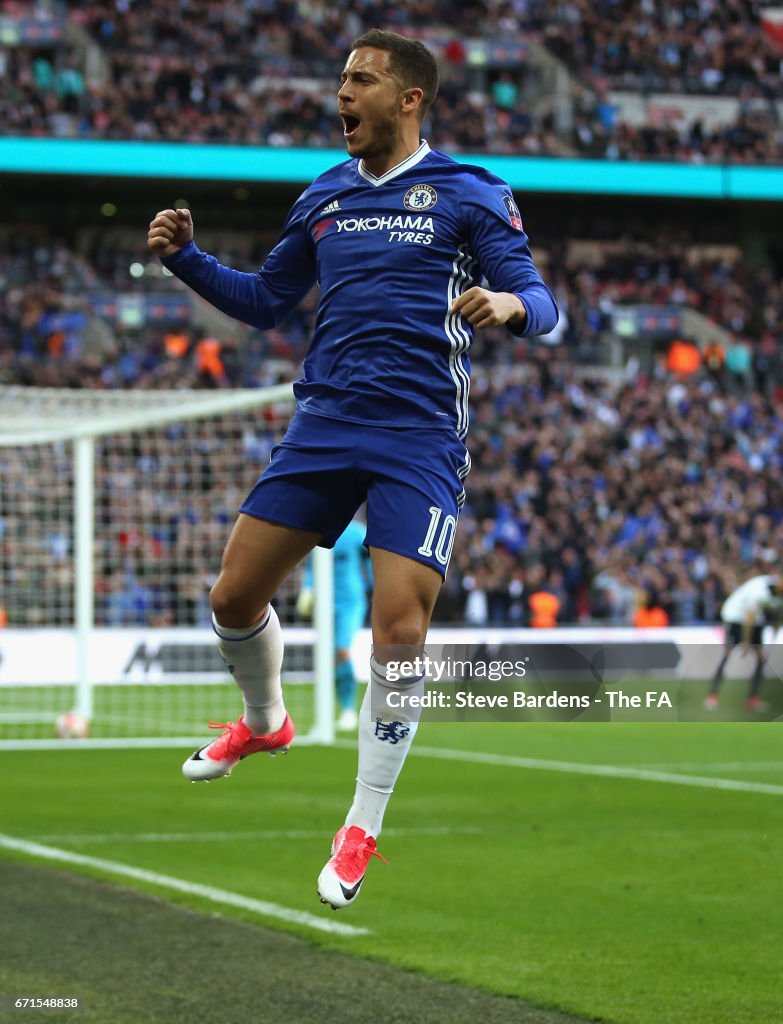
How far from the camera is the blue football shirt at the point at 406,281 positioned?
5113 millimetres

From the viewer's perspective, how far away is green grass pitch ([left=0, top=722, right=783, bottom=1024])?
690cm

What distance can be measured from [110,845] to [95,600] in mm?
9476

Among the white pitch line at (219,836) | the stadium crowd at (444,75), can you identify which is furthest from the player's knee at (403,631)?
the stadium crowd at (444,75)

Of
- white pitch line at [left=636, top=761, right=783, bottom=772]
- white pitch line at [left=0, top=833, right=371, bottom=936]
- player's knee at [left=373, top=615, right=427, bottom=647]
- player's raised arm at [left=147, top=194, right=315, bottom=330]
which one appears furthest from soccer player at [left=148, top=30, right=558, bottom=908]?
white pitch line at [left=636, top=761, right=783, bottom=772]

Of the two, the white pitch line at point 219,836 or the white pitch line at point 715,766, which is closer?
the white pitch line at point 219,836

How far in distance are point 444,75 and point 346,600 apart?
80.5 feet

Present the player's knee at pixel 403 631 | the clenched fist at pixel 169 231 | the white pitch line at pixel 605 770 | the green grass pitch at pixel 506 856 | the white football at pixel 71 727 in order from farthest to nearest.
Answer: the white football at pixel 71 727 < the white pitch line at pixel 605 770 < the green grass pitch at pixel 506 856 < the clenched fist at pixel 169 231 < the player's knee at pixel 403 631

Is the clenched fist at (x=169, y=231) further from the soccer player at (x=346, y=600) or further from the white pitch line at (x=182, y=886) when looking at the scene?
the soccer player at (x=346, y=600)

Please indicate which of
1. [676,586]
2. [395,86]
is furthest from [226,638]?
[676,586]

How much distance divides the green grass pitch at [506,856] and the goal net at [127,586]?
95.7 inches

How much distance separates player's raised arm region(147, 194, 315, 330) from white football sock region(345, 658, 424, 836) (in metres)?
1.32

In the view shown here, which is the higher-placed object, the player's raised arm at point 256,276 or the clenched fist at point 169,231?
the clenched fist at point 169,231

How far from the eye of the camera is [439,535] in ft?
16.6

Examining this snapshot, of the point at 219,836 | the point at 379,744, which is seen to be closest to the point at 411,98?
the point at 379,744
